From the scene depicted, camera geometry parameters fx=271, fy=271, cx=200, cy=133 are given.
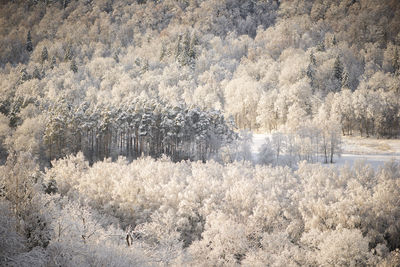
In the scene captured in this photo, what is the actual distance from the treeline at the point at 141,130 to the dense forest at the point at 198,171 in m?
0.31

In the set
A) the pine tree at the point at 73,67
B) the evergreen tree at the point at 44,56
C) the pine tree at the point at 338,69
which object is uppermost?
the evergreen tree at the point at 44,56

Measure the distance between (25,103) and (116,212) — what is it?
53.7 metres

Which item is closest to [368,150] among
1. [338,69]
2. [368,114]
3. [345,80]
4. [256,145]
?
[368,114]

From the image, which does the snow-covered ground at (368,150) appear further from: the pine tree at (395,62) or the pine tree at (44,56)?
the pine tree at (44,56)

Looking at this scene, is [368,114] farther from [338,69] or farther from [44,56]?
[44,56]

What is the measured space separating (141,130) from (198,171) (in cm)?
1951

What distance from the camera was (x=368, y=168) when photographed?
1564 inches

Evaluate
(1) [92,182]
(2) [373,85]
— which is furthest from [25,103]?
(2) [373,85]

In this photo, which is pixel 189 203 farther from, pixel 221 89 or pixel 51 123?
pixel 221 89

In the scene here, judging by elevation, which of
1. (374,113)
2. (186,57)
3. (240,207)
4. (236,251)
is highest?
(186,57)

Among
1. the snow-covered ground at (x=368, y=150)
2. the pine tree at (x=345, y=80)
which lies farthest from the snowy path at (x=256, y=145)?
the pine tree at (x=345, y=80)

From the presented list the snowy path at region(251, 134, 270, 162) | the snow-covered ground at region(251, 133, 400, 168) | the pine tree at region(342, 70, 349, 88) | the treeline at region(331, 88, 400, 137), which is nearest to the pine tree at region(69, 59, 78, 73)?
the snowy path at region(251, 134, 270, 162)

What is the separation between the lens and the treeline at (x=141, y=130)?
2152 inches

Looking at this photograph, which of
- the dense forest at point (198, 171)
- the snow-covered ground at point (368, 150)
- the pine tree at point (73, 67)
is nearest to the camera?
the dense forest at point (198, 171)
